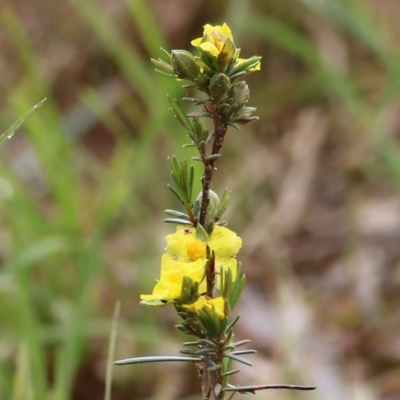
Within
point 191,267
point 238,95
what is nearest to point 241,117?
point 238,95

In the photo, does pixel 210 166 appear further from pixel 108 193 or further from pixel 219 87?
pixel 108 193

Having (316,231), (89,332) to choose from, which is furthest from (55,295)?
(316,231)

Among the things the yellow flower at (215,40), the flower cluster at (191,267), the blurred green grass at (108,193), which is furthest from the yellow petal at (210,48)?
the blurred green grass at (108,193)

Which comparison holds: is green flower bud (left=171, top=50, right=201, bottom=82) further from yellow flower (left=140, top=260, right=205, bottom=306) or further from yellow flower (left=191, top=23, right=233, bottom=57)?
yellow flower (left=140, top=260, right=205, bottom=306)

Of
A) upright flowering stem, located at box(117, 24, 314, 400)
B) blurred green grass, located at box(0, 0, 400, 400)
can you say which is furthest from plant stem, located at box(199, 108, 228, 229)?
blurred green grass, located at box(0, 0, 400, 400)

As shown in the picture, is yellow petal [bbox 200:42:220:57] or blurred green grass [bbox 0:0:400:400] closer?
yellow petal [bbox 200:42:220:57]

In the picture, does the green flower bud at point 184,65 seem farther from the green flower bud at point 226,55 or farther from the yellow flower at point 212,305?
the yellow flower at point 212,305

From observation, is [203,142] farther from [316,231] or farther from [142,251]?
[316,231]
